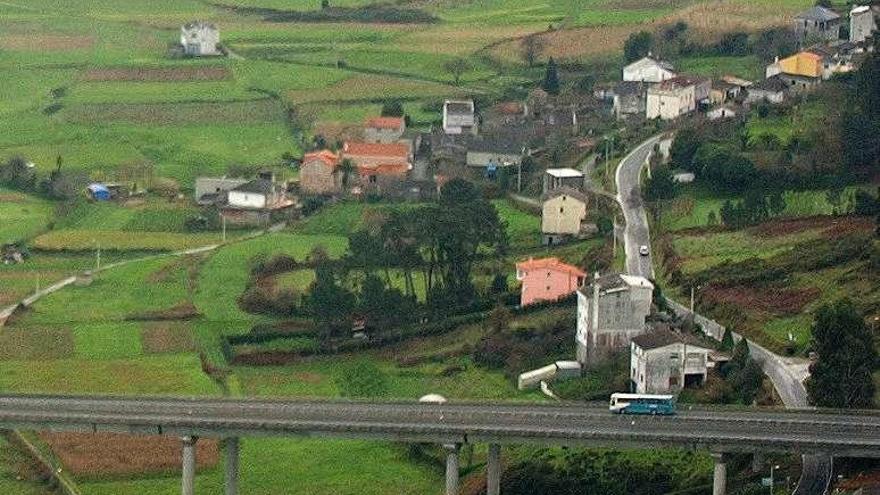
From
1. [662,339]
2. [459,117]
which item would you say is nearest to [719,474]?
[662,339]

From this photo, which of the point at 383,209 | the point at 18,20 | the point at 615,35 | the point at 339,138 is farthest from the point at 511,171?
the point at 18,20

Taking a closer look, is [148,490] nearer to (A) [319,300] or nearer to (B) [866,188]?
(A) [319,300]

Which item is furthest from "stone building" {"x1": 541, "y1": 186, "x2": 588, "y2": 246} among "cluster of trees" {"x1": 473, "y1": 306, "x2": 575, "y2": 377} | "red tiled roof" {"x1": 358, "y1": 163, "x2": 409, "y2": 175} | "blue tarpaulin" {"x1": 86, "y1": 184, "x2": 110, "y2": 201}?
"blue tarpaulin" {"x1": 86, "y1": 184, "x2": 110, "y2": 201}

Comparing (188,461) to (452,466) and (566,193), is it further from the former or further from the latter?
(566,193)

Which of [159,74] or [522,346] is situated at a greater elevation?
[522,346]

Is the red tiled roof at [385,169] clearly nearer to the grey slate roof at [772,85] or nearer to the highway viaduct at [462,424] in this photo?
the grey slate roof at [772,85]

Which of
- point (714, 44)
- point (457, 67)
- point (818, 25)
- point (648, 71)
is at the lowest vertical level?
point (457, 67)

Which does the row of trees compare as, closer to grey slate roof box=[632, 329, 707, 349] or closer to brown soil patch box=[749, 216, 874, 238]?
brown soil patch box=[749, 216, 874, 238]
